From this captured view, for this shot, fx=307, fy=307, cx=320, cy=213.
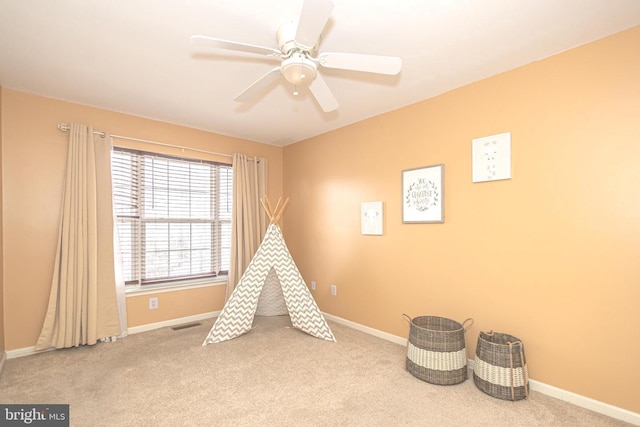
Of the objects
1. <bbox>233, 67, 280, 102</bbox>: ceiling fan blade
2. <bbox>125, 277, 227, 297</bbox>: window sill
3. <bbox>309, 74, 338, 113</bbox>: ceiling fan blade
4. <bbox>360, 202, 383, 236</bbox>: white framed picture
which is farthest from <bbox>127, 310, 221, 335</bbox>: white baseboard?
<bbox>309, 74, 338, 113</bbox>: ceiling fan blade

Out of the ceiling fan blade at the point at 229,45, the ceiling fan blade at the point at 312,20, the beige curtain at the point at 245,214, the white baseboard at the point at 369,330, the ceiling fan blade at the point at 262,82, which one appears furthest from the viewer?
the beige curtain at the point at 245,214

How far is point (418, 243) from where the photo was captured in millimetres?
2973

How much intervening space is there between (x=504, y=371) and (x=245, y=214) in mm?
3187

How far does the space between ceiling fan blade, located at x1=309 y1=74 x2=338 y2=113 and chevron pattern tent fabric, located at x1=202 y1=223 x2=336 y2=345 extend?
1.62 m

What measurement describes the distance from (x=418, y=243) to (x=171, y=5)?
2614 mm

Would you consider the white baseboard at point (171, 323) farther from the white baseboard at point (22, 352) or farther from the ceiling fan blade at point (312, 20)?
the ceiling fan blade at point (312, 20)

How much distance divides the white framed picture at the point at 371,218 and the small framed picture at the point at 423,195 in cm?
30

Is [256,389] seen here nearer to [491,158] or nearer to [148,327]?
[148,327]

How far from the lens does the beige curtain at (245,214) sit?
4008 mm

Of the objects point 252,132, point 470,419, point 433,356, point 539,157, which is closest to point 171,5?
point 252,132

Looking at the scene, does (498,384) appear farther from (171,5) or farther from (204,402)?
(171,5)

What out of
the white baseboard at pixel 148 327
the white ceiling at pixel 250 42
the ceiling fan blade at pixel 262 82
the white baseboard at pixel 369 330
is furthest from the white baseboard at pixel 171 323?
the ceiling fan blade at pixel 262 82

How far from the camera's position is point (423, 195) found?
291 centimetres

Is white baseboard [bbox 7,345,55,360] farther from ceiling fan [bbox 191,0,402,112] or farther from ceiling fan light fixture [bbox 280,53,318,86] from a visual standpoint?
ceiling fan light fixture [bbox 280,53,318,86]
